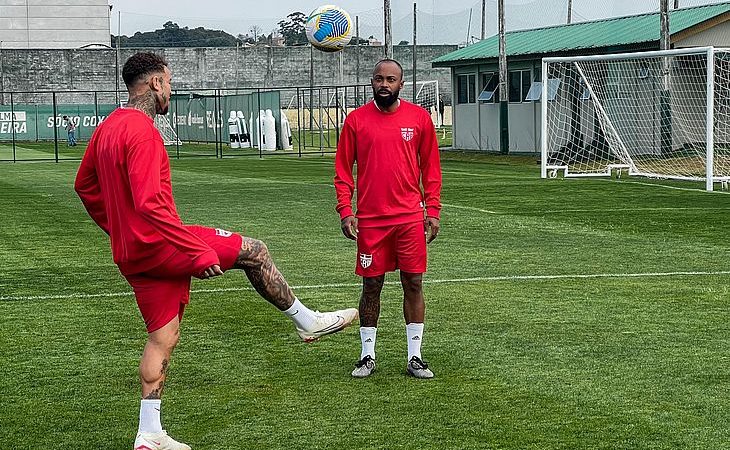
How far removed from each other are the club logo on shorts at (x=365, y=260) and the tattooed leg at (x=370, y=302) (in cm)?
14

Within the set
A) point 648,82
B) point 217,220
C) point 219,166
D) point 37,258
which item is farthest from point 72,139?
point 37,258

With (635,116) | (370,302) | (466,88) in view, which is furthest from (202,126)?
(370,302)

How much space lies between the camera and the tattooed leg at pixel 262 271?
6367mm

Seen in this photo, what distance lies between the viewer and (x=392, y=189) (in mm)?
7488

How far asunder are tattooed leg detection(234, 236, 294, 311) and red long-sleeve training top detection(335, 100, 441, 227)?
39.6 inches

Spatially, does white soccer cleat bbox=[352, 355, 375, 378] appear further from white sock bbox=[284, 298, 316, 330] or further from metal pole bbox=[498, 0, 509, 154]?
metal pole bbox=[498, 0, 509, 154]

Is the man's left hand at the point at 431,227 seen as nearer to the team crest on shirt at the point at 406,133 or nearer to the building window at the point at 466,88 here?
the team crest on shirt at the point at 406,133

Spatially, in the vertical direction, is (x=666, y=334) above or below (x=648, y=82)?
below

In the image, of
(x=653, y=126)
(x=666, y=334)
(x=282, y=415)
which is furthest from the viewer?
(x=653, y=126)

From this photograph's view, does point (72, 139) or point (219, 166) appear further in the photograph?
point (72, 139)

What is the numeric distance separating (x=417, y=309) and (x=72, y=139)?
50.2m

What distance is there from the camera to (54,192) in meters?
24.8

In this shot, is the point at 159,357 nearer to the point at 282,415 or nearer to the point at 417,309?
the point at 282,415

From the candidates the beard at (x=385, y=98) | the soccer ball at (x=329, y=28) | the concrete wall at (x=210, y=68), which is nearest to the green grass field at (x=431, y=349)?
the beard at (x=385, y=98)
